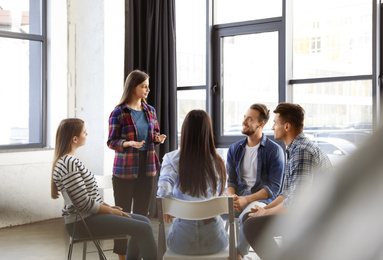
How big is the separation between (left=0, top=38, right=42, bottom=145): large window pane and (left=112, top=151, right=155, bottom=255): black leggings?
242 centimetres

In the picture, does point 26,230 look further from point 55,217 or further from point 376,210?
point 376,210

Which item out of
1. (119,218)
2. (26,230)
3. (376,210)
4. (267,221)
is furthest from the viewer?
(26,230)

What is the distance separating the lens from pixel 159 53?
566 centimetres

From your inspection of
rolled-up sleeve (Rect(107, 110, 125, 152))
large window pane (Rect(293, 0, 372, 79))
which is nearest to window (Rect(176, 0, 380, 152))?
large window pane (Rect(293, 0, 372, 79))

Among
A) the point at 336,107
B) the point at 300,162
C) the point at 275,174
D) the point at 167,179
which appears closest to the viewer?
the point at 300,162

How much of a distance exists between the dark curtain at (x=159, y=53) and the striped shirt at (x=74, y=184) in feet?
9.56

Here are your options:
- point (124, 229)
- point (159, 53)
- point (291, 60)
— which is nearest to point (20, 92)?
point (159, 53)

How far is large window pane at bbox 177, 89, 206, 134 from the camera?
5.78 metres

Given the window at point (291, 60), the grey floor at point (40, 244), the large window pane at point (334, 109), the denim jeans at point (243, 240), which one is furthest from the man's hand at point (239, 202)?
the large window pane at point (334, 109)

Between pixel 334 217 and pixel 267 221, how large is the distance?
8.11 ft

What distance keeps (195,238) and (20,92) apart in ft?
13.0

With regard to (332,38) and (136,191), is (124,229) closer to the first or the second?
(136,191)

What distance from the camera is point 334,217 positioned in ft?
0.42

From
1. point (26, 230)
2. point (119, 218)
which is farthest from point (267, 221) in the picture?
point (26, 230)
